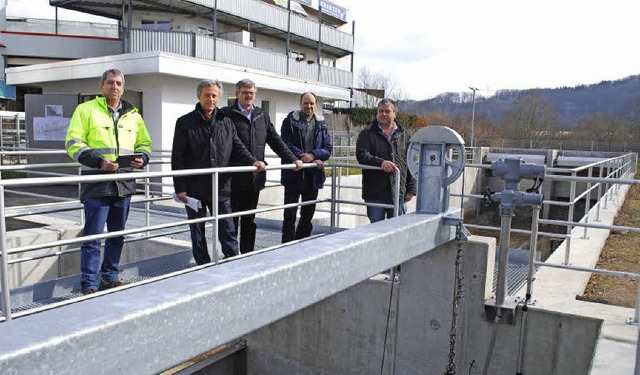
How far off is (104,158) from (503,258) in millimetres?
3605

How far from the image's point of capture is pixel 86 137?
4.26m

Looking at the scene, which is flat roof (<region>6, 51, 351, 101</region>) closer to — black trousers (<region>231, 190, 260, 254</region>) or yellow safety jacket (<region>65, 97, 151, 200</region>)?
black trousers (<region>231, 190, 260, 254</region>)

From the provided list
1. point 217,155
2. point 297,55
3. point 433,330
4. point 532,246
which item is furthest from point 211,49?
point 532,246

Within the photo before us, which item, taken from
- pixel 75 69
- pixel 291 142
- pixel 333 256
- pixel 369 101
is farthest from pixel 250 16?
pixel 369 101

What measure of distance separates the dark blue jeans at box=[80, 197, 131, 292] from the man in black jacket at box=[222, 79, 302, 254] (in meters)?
1.09

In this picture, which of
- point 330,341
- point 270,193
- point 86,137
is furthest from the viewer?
point 270,193

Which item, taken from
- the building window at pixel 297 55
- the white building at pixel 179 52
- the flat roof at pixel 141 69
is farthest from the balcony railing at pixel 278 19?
the flat roof at pixel 141 69

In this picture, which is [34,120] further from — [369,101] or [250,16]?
[369,101]

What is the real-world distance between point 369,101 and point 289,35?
24.5 metres

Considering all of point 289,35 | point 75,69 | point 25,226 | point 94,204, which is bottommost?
point 25,226

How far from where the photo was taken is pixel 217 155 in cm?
480

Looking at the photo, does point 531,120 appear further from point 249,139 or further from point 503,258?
point 249,139

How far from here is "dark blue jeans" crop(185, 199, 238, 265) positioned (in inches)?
193

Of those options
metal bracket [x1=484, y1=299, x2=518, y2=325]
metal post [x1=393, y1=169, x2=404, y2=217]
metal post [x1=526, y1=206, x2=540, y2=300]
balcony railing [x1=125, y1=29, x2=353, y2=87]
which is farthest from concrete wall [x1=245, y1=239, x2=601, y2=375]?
balcony railing [x1=125, y1=29, x2=353, y2=87]
